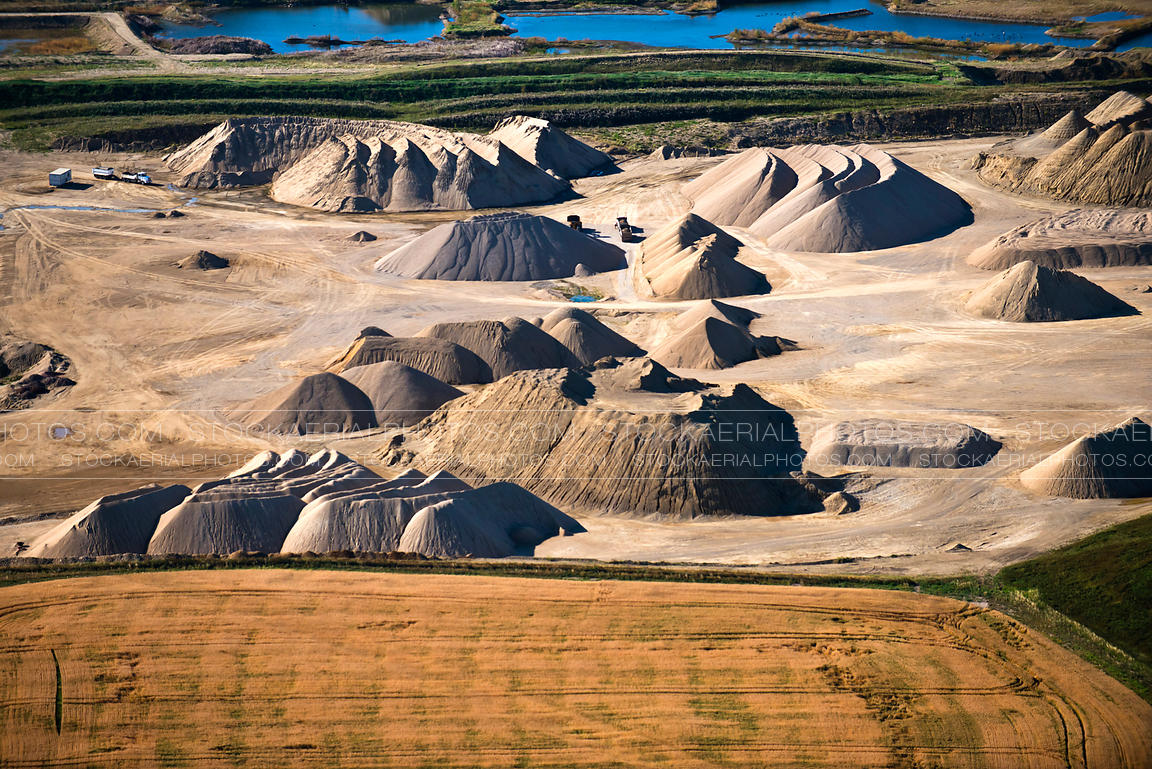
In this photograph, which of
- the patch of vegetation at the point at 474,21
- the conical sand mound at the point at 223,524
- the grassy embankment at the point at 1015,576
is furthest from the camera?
the patch of vegetation at the point at 474,21

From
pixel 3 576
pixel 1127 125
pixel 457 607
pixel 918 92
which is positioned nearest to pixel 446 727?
pixel 457 607

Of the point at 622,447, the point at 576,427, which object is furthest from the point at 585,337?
the point at 622,447

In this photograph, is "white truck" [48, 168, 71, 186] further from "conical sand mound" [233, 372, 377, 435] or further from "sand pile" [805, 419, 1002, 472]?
"sand pile" [805, 419, 1002, 472]

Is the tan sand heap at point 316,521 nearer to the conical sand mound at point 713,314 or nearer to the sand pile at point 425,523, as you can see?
the sand pile at point 425,523

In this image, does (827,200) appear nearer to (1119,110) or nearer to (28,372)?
(1119,110)

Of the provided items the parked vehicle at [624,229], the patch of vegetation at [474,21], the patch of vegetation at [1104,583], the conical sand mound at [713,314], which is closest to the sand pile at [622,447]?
the patch of vegetation at [1104,583]
